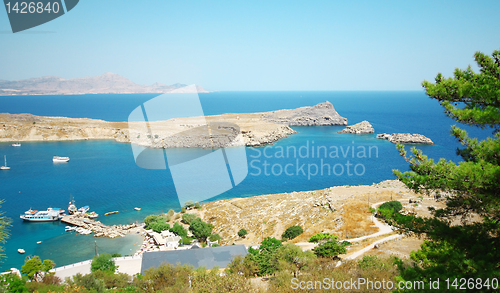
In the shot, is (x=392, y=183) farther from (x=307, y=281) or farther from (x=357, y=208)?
(x=307, y=281)

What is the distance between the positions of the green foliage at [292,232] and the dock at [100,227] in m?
12.6

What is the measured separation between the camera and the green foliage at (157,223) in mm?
23469

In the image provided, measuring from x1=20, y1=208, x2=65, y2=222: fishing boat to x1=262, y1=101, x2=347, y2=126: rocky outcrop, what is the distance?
65.1 metres

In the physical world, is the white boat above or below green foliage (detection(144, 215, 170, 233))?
below

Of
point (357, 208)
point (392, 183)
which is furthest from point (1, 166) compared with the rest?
point (392, 183)

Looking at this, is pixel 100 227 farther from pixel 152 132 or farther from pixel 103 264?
pixel 152 132

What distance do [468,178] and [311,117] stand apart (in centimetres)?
8550

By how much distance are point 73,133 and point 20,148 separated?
39.1 feet

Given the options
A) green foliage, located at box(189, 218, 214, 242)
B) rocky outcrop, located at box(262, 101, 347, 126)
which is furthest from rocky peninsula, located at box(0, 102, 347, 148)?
green foliage, located at box(189, 218, 214, 242)

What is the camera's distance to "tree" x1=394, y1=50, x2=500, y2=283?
5453 mm

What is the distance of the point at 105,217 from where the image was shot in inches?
1086

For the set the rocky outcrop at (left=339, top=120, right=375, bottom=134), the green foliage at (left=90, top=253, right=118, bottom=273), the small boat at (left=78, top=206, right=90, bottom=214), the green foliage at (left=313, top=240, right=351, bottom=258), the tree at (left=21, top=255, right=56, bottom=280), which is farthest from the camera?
the rocky outcrop at (left=339, top=120, right=375, bottom=134)

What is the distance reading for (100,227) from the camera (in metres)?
25.2

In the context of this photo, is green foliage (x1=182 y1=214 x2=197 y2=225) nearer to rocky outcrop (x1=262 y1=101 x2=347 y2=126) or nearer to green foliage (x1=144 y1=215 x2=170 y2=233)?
green foliage (x1=144 y1=215 x2=170 y2=233)
